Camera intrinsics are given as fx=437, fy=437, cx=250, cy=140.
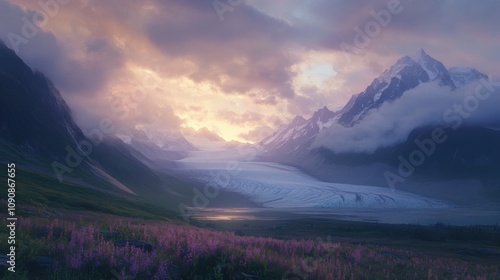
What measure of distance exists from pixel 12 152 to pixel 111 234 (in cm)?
13432

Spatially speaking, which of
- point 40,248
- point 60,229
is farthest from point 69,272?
point 60,229

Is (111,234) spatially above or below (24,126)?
below

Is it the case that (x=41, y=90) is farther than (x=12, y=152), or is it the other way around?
(x=41, y=90)

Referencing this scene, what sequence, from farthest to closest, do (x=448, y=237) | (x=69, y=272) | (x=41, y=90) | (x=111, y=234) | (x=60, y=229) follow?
(x=41, y=90)
(x=448, y=237)
(x=111, y=234)
(x=60, y=229)
(x=69, y=272)

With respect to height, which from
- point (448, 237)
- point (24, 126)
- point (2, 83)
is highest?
point (2, 83)

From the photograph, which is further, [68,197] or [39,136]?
[39,136]

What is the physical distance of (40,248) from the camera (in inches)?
443

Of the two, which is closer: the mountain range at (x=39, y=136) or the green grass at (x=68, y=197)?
the green grass at (x=68, y=197)

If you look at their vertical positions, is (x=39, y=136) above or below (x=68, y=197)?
above

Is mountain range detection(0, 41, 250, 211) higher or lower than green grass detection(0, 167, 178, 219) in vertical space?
higher

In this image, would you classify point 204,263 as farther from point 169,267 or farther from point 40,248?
point 40,248

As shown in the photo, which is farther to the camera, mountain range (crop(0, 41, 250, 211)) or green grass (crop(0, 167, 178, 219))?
mountain range (crop(0, 41, 250, 211))

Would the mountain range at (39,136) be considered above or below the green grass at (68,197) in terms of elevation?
above

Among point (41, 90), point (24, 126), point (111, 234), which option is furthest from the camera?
point (41, 90)
